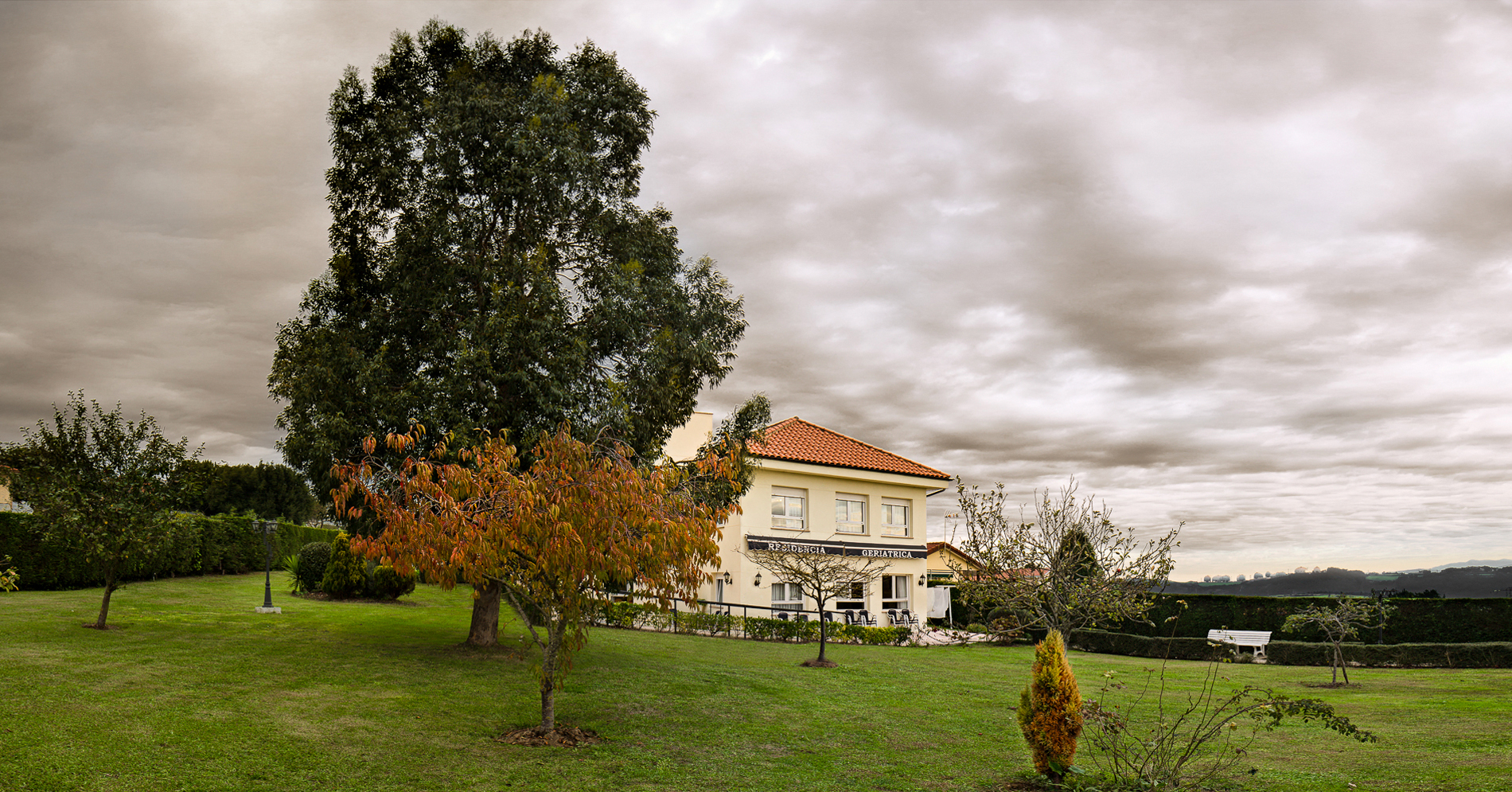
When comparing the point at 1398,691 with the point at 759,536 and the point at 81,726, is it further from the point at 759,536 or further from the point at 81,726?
the point at 81,726

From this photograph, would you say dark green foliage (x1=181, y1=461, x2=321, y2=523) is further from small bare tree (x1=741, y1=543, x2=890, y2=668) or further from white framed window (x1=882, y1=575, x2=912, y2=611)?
white framed window (x1=882, y1=575, x2=912, y2=611)

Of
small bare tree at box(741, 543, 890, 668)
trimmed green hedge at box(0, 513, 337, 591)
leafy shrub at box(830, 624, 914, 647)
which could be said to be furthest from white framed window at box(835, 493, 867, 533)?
trimmed green hedge at box(0, 513, 337, 591)

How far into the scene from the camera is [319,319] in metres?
18.1

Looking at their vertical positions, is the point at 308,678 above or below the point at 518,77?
below

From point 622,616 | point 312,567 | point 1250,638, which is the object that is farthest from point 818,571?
point 312,567

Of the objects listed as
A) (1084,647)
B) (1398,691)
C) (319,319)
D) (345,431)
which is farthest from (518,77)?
(1084,647)

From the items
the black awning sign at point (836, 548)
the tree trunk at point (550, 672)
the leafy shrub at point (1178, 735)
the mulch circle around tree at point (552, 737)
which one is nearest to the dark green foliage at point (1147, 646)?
the black awning sign at point (836, 548)

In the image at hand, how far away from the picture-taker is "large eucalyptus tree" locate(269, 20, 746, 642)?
15.9 m

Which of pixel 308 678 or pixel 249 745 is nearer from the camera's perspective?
pixel 249 745

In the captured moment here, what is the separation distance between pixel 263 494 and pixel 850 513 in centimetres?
4492

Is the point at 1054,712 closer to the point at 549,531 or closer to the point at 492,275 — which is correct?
the point at 549,531

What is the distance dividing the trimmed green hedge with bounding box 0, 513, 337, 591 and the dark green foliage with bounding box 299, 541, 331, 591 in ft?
10.6

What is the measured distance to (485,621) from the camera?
58.5 feet

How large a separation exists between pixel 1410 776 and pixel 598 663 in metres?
13.2
